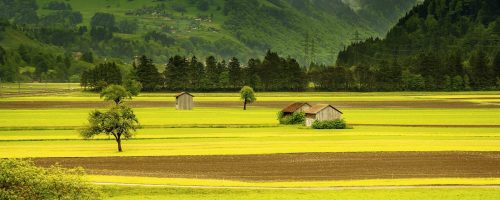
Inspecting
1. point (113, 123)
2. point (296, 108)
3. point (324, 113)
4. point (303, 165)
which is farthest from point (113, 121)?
point (296, 108)

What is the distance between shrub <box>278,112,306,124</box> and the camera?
365 ft

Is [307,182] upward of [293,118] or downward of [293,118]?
downward

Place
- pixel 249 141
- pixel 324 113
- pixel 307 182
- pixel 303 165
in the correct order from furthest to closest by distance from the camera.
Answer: pixel 324 113 → pixel 249 141 → pixel 303 165 → pixel 307 182

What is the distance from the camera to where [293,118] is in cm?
11150

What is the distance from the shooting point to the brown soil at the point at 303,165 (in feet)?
191

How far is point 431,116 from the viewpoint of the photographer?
12112cm

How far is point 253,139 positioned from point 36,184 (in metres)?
50.3

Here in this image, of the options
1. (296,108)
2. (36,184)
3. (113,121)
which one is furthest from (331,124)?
(36,184)

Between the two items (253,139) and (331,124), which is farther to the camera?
(331,124)

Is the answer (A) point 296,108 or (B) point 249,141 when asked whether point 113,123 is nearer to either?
(B) point 249,141

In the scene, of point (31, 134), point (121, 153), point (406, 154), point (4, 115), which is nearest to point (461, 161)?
point (406, 154)

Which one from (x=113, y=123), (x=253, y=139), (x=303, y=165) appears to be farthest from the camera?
(x=253, y=139)

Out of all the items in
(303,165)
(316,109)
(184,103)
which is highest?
(316,109)

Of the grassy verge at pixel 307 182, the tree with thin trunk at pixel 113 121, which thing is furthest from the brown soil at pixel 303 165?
the tree with thin trunk at pixel 113 121
